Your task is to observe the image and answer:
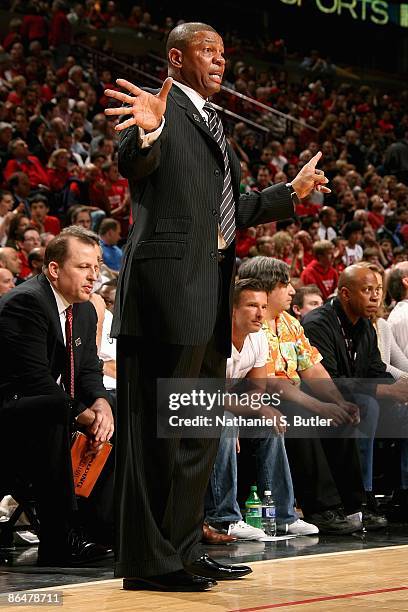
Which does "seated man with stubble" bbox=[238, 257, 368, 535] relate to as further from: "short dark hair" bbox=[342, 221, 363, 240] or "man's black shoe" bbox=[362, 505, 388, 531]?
"short dark hair" bbox=[342, 221, 363, 240]

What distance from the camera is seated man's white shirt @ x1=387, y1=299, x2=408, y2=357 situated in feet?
19.6

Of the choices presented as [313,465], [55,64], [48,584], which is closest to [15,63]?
[55,64]

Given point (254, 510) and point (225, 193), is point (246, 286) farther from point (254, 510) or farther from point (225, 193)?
point (225, 193)

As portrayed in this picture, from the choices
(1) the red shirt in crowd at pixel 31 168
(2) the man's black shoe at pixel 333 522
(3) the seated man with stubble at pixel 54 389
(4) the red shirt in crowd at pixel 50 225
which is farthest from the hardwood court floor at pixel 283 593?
Answer: (1) the red shirt in crowd at pixel 31 168

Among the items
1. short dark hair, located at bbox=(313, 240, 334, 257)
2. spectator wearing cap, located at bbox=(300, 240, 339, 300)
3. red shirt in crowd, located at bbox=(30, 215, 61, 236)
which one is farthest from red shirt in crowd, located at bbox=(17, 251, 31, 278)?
short dark hair, located at bbox=(313, 240, 334, 257)

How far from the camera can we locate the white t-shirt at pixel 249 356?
16.0 feet

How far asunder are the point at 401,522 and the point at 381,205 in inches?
307

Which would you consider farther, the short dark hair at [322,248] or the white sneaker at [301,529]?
the short dark hair at [322,248]

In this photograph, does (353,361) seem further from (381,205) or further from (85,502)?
(381,205)

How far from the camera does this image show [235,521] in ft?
15.3

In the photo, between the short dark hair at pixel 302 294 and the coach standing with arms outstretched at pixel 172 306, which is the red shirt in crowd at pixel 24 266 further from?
the coach standing with arms outstretched at pixel 172 306

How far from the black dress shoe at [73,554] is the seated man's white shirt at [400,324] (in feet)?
8.72

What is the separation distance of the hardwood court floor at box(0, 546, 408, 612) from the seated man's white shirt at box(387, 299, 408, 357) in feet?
7.71

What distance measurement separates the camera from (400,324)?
19.6ft
